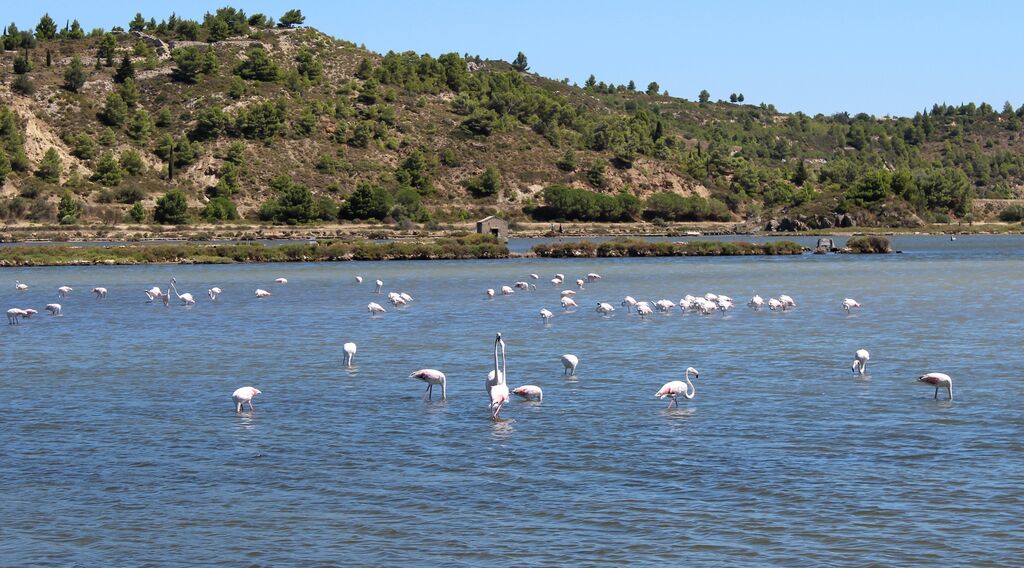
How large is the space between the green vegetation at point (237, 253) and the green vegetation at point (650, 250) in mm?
3885

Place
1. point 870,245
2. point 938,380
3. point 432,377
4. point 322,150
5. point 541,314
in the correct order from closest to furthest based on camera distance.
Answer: point 938,380, point 432,377, point 541,314, point 870,245, point 322,150

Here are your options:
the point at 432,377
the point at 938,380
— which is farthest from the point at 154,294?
the point at 938,380

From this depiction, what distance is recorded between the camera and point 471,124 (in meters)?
172

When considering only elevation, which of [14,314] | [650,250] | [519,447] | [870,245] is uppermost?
[870,245]

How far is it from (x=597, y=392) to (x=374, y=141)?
141646 mm

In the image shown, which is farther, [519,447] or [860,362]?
[860,362]

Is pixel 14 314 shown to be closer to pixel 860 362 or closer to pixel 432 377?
pixel 432 377

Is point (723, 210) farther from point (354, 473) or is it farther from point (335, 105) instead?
point (354, 473)

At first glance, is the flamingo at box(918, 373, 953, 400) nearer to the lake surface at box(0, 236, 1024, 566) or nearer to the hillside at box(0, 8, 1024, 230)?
the lake surface at box(0, 236, 1024, 566)

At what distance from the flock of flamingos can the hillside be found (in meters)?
76.6

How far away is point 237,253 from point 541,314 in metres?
44.2

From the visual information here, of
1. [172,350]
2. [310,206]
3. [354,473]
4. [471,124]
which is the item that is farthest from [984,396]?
[471,124]

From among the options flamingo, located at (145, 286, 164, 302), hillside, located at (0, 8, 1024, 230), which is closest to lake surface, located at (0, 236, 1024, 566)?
flamingo, located at (145, 286, 164, 302)

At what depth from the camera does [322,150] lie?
157500 millimetres
